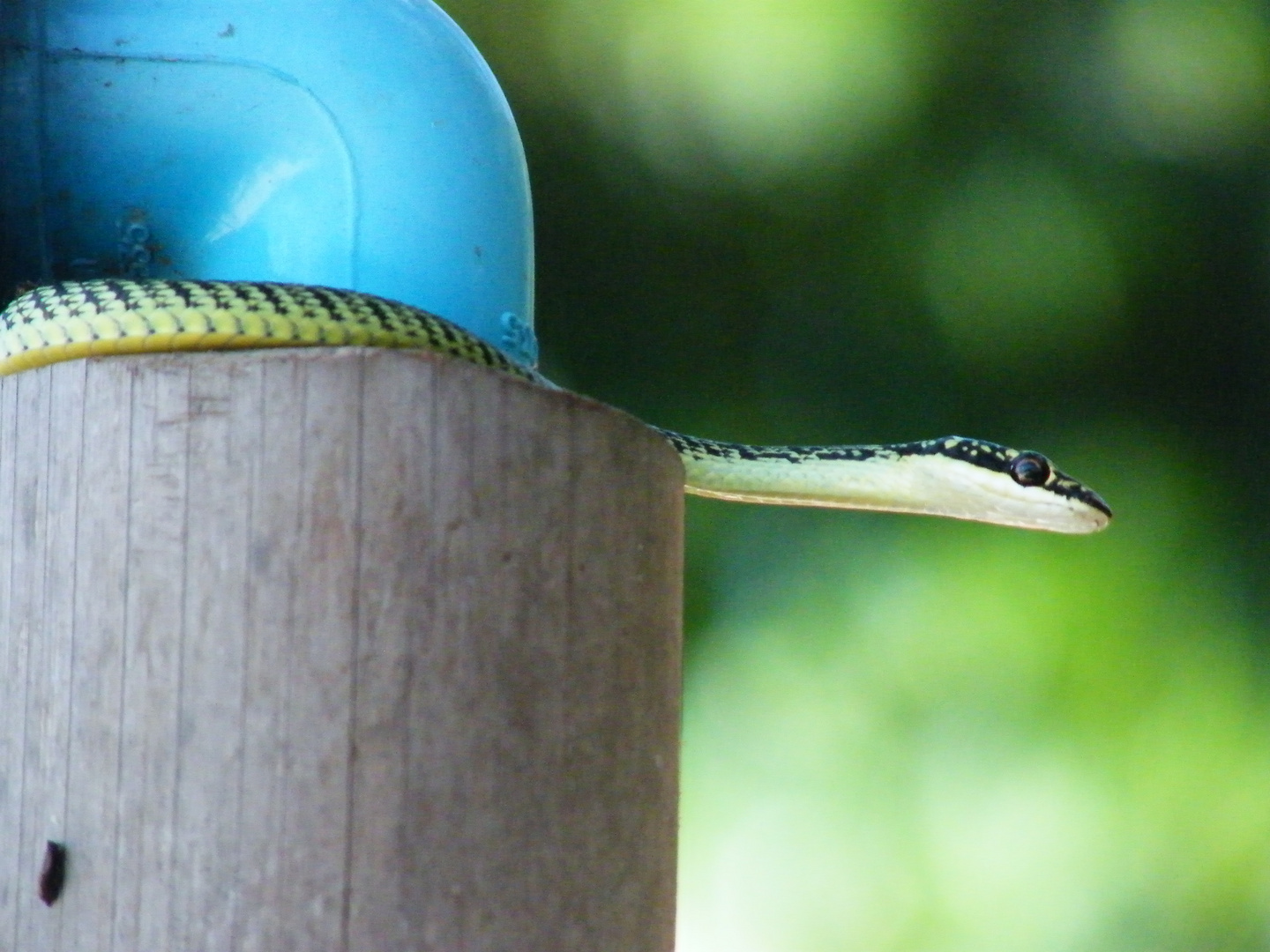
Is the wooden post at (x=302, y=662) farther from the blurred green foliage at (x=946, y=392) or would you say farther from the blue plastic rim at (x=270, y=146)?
the blurred green foliage at (x=946, y=392)

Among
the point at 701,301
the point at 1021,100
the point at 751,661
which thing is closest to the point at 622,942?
the point at 751,661

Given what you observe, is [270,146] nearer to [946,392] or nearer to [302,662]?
[302,662]

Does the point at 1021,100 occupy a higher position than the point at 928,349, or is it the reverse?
the point at 1021,100

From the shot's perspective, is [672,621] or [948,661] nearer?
[672,621]

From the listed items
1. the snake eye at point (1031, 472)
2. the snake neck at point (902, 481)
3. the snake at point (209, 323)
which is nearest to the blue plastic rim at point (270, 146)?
the snake at point (209, 323)

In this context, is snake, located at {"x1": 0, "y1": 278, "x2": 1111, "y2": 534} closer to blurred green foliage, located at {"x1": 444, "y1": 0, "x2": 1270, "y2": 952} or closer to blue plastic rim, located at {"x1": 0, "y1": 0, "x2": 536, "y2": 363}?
blue plastic rim, located at {"x1": 0, "y1": 0, "x2": 536, "y2": 363}

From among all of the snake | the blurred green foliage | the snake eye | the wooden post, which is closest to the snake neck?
the snake eye

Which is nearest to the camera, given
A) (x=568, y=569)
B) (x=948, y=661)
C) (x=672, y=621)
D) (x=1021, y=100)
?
(x=568, y=569)

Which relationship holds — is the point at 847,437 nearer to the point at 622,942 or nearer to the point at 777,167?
the point at 777,167
